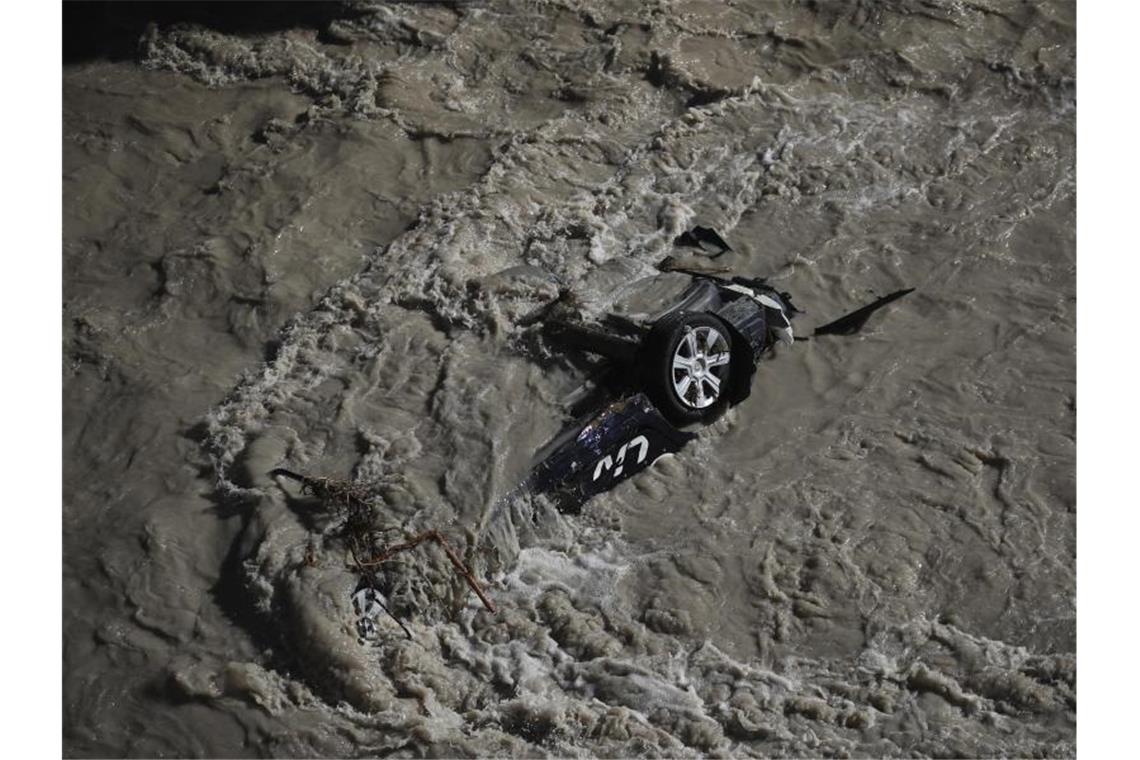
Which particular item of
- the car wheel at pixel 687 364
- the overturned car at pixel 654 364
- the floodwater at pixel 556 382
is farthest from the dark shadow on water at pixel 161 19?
the car wheel at pixel 687 364

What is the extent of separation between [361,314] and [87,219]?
3.02 m

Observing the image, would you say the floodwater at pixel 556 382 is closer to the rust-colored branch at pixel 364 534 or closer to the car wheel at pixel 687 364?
the rust-colored branch at pixel 364 534

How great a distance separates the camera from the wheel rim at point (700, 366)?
8969 millimetres

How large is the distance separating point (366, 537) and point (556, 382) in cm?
180

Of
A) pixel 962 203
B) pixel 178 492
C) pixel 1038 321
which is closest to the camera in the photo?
pixel 178 492

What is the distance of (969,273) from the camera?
33.9ft

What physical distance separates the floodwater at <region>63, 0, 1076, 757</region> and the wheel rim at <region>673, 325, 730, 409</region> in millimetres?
358

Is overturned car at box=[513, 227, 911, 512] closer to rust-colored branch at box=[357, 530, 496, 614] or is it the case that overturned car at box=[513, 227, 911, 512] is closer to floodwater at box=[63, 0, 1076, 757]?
floodwater at box=[63, 0, 1076, 757]

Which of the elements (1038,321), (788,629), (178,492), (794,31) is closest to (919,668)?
(788,629)

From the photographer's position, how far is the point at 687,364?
9.01 m

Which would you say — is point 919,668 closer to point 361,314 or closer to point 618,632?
point 618,632

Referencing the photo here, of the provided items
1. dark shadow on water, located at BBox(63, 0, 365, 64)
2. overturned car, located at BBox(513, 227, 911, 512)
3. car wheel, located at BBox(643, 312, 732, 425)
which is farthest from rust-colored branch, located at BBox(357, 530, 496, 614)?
dark shadow on water, located at BBox(63, 0, 365, 64)

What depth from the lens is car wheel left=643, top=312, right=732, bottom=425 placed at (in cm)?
890

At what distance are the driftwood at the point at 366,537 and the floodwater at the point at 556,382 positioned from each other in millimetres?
102
